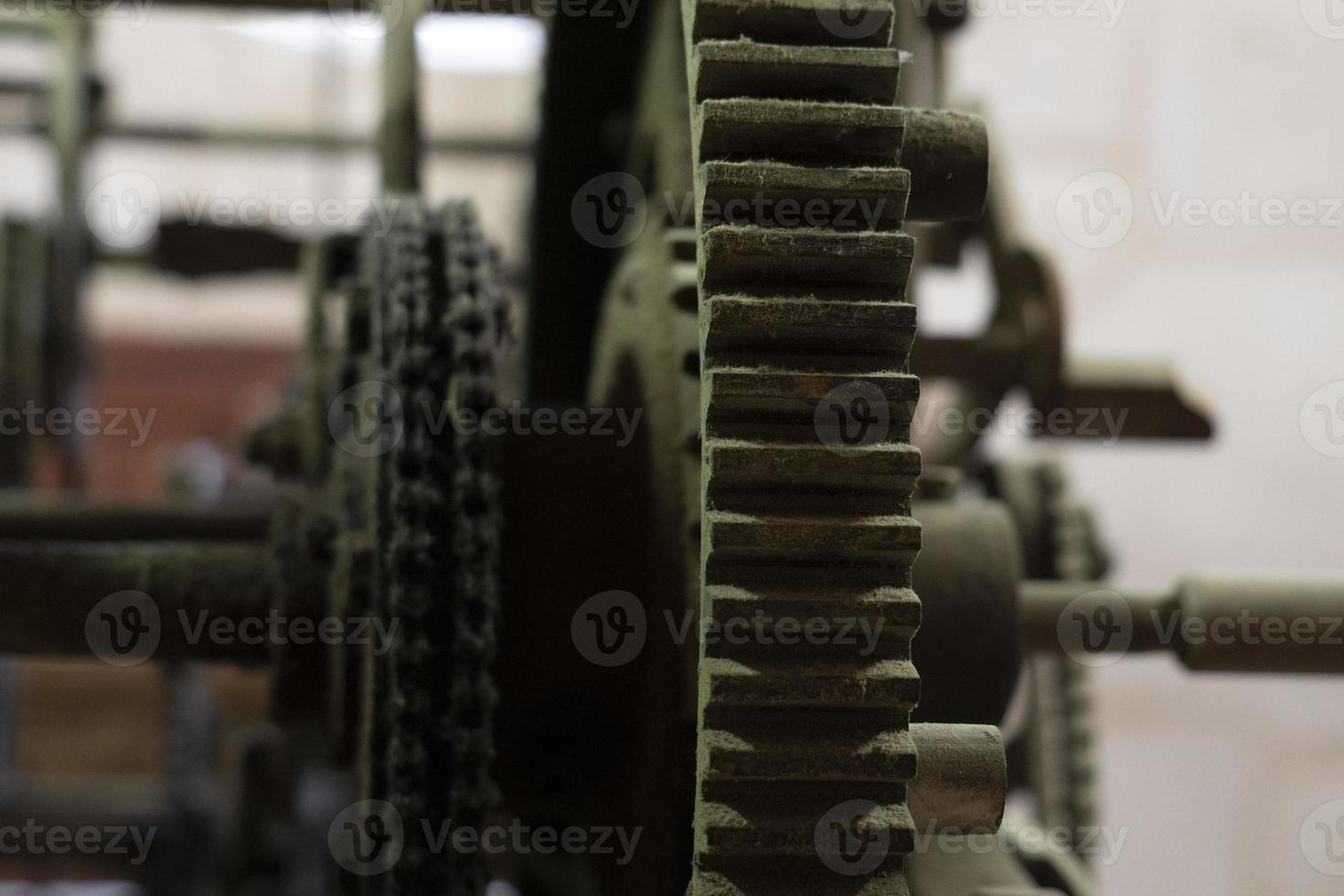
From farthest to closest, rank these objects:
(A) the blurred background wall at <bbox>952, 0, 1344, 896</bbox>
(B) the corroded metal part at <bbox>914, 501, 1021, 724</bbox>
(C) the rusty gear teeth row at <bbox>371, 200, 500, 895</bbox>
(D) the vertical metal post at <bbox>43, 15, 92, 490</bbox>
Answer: (A) the blurred background wall at <bbox>952, 0, 1344, 896</bbox>
(D) the vertical metal post at <bbox>43, 15, 92, 490</bbox>
(B) the corroded metal part at <bbox>914, 501, 1021, 724</bbox>
(C) the rusty gear teeth row at <bbox>371, 200, 500, 895</bbox>

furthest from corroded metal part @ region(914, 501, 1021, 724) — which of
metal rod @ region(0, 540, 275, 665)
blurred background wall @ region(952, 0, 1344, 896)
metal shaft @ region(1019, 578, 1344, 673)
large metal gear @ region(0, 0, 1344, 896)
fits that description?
blurred background wall @ region(952, 0, 1344, 896)

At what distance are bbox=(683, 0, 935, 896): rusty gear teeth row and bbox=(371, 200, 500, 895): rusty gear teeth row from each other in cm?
16

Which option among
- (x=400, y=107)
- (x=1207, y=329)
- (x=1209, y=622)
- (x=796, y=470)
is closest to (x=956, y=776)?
(x=796, y=470)

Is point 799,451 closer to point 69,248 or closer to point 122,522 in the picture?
point 122,522

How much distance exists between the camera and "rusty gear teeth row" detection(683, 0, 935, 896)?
505 millimetres

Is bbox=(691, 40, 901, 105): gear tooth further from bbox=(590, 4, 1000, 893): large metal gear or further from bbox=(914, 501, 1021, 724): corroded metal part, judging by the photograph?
bbox=(914, 501, 1021, 724): corroded metal part

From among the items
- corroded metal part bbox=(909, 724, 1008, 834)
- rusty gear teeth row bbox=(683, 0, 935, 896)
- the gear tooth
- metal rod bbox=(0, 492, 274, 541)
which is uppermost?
the gear tooth

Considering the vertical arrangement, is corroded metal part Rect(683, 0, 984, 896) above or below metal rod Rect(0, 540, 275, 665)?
above

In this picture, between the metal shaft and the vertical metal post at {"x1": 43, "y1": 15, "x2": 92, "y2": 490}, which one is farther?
the vertical metal post at {"x1": 43, "y1": 15, "x2": 92, "y2": 490}

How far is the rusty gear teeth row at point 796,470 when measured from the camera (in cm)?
50

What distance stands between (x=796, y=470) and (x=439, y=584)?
0.73ft

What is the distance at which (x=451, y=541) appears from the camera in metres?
0.64

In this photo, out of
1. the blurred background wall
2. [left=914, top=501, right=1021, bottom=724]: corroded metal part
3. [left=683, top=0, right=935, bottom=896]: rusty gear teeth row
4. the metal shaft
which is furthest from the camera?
the blurred background wall

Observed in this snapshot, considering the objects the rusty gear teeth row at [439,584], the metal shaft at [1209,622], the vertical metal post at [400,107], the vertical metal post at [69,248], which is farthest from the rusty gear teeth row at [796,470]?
the vertical metal post at [69,248]
